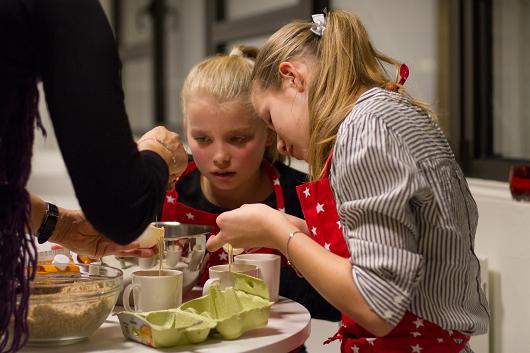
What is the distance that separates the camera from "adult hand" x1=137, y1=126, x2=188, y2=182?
3.74ft

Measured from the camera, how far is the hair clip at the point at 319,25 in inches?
53.6

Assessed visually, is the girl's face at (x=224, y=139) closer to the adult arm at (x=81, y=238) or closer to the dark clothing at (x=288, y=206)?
the dark clothing at (x=288, y=206)

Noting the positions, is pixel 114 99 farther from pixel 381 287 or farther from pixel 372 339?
pixel 372 339

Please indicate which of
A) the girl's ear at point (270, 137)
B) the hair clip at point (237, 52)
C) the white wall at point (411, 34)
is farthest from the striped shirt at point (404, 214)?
the white wall at point (411, 34)

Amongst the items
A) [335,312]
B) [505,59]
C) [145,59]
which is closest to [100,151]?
[335,312]

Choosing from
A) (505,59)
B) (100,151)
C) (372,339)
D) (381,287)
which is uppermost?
(505,59)

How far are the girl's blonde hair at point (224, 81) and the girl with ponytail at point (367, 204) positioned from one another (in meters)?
0.36

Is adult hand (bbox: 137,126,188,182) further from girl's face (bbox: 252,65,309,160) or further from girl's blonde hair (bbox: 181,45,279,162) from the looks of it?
girl's blonde hair (bbox: 181,45,279,162)

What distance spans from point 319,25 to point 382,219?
0.47 meters

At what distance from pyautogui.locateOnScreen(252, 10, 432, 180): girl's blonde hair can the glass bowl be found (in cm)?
42

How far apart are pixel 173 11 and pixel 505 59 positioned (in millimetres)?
2848

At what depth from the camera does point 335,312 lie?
1751 mm

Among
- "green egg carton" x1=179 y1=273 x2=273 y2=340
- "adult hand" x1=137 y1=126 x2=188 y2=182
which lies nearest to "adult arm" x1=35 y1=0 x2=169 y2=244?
"adult hand" x1=137 y1=126 x2=188 y2=182

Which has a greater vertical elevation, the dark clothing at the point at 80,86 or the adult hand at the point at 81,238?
the dark clothing at the point at 80,86
